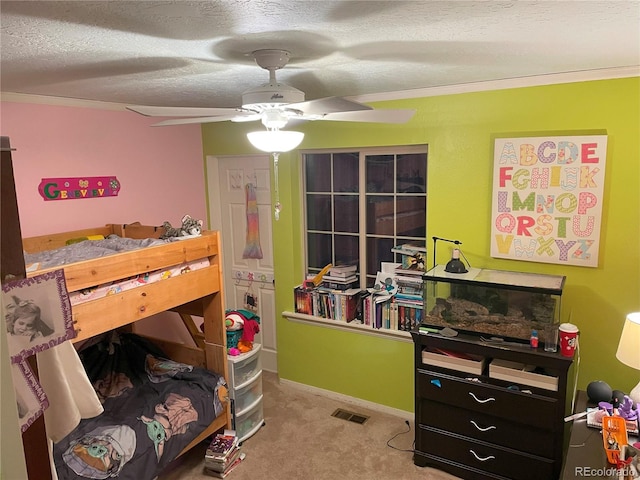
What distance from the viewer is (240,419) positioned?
11.1ft

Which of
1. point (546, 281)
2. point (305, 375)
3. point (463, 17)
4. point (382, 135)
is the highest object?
point (463, 17)

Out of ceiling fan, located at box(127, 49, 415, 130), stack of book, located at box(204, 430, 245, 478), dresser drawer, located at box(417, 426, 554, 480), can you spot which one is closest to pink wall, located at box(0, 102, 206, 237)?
ceiling fan, located at box(127, 49, 415, 130)

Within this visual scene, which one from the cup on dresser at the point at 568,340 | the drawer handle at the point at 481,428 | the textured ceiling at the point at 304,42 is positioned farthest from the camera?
the drawer handle at the point at 481,428

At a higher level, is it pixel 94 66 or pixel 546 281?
pixel 94 66

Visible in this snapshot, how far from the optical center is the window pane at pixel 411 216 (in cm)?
361

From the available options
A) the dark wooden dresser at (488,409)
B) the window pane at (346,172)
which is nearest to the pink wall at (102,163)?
the window pane at (346,172)

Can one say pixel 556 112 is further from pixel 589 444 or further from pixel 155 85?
pixel 155 85

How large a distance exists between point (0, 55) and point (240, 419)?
A: 2580mm

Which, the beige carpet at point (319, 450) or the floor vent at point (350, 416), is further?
the floor vent at point (350, 416)

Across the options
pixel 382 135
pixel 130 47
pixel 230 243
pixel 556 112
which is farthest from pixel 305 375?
pixel 130 47

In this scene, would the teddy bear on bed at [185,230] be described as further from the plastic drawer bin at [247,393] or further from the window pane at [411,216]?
the window pane at [411,216]

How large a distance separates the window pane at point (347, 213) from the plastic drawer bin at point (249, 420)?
1488 mm

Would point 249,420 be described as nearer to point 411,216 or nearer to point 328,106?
point 411,216

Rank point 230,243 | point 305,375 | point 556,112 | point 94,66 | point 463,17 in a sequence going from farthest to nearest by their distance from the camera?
point 230,243 → point 305,375 → point 556,112 → point 94,66 → point 463,17
